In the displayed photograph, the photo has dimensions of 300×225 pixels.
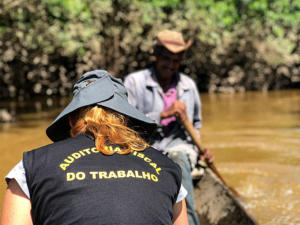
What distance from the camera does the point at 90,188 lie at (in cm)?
162

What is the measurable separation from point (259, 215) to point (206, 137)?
15.6ft

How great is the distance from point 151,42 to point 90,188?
1676 centimetres

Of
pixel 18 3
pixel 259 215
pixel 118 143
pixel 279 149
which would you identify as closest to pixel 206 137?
pixel 279 149

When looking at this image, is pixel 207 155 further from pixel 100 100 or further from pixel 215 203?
pixel 100 100

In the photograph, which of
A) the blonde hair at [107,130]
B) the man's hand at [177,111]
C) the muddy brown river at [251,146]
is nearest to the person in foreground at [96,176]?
the blonde hair at [107,130]

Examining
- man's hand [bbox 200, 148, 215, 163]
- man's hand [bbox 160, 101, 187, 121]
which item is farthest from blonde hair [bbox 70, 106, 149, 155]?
man's hand [bbox 200, 148, 215, 163]

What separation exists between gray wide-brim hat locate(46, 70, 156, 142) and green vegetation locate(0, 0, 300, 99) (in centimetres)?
908

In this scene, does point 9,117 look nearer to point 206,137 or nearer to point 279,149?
point 206,137

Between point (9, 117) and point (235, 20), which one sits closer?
point (9, 117)

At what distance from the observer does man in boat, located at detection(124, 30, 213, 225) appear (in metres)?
4.20

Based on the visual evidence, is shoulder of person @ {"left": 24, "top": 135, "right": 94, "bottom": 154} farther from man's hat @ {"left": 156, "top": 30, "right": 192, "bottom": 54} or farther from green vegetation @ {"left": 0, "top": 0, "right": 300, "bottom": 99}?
green vegetation @ {"left": 0, "top": 0, "right": 300, "bottom": 99}

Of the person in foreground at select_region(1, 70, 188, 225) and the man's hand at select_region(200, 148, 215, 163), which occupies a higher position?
the person in foreground at select_region(1, 70, 188, 225)

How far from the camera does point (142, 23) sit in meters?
17.6

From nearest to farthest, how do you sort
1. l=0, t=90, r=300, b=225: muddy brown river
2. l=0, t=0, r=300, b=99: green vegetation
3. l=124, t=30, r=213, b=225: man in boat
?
1. l=124, t=30, r=213, b=225: man in boat
2. l=0, t=90, r=300, b=225: muddy brown river
3. l=0, t=0, r=300, b=99: green vegetation
